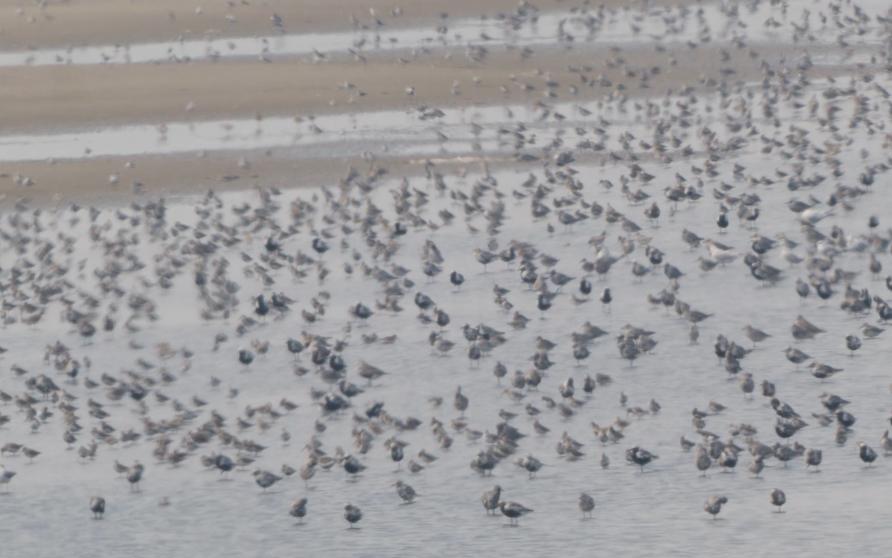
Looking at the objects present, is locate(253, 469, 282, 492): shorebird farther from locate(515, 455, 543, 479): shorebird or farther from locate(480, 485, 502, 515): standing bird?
locate(515, 455, 543, 479): shorebird

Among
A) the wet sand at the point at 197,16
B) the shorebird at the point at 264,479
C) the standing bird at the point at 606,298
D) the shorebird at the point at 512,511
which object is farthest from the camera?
the wet sand at the point at 197,16

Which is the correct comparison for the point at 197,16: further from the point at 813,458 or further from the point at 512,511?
the point at 512,511

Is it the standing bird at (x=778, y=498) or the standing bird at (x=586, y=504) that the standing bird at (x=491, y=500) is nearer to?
the standing bird at (x=586, y=504)

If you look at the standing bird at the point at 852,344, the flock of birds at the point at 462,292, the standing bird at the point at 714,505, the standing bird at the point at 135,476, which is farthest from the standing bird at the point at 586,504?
the standing bird at the point at 852,344

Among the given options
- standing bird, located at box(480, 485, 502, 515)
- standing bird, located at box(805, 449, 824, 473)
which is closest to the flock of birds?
standing bird, located at box(480, 485, 502, 515)

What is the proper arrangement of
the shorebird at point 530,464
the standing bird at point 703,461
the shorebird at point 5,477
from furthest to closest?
1. the shorebird at point 5,477
2. the shorebird at point 530,464
3. the standing bird at point 703,461
